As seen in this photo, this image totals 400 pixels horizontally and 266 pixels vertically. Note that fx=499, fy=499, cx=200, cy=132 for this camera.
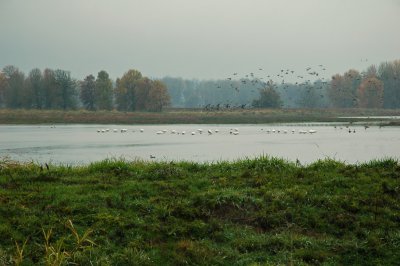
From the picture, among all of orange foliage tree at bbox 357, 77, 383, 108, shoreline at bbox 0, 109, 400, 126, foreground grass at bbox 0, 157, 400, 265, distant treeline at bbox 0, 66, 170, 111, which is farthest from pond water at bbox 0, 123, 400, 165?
orange foliage tree at bbox 357, 77, 383, 108

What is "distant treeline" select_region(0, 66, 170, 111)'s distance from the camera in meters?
107

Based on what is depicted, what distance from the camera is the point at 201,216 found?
9938 mm

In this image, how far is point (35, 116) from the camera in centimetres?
9269

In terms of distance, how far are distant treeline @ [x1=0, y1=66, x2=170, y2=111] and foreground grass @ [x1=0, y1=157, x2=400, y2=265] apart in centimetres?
9580

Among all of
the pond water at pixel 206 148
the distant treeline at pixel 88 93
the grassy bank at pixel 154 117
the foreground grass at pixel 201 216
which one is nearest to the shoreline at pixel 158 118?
the grassy bank at pixel 154 117

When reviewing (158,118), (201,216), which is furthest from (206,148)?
(158,118)

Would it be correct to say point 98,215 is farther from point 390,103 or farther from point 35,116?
point 390,103

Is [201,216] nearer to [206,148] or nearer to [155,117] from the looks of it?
Result: [206,148]

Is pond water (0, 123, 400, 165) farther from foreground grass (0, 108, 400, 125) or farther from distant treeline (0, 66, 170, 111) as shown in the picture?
distant treeline (0, 66, 170, 111)

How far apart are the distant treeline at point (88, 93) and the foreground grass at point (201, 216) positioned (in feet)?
314

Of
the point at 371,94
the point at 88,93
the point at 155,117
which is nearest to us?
the point at 155,117

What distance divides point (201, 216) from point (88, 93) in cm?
10446

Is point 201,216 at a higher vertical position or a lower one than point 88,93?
lower

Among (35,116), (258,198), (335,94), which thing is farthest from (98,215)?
(335,94)
